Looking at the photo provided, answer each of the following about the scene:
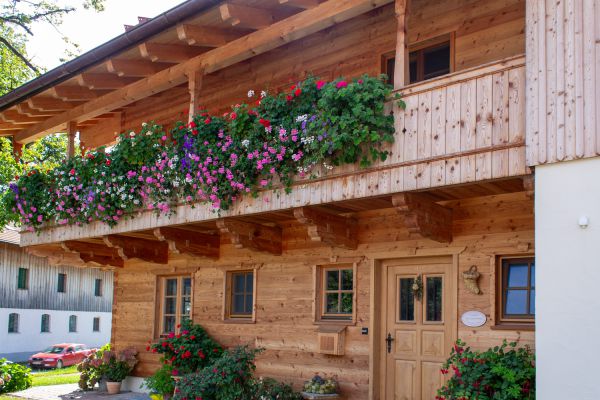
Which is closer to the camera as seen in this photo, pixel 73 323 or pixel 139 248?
pixel 139 248

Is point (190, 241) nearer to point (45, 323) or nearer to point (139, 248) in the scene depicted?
point (139, 248)

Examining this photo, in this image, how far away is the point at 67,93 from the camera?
1397 cm

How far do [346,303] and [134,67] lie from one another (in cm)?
561

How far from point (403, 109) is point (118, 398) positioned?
9.26m

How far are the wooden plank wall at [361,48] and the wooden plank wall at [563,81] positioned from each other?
190cm

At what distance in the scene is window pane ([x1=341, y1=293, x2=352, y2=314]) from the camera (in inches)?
448

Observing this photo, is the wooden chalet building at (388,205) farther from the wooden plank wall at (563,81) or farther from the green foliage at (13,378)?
the green foliage at (13,378)

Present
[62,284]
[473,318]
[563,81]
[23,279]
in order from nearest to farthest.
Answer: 1. [563,81]
2. [473,318]
3. [23,279]
4. [62,284]

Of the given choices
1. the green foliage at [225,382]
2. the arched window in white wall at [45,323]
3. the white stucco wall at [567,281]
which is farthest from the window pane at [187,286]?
the arched window in white wall at [45,323]

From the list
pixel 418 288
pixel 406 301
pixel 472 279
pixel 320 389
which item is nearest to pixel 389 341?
pixel 406 301

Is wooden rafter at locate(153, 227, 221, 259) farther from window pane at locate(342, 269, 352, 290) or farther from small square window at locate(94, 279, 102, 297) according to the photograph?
small square window at locate(94, 279, 102, 297)

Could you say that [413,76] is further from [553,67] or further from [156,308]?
[156,308]

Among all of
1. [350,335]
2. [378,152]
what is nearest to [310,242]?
[350,335]

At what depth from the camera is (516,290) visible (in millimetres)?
9320
